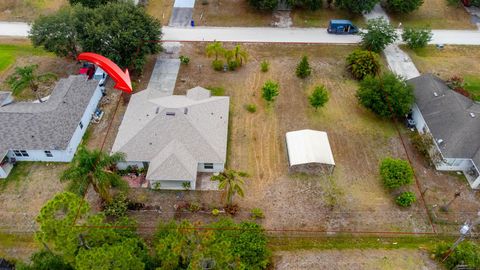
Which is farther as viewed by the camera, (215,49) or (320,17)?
(320,17)

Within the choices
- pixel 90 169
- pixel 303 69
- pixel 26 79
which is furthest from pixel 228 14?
pixel 90 169

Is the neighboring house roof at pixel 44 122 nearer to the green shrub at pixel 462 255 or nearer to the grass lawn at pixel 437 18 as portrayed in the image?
the green shrub at pixel 462 255

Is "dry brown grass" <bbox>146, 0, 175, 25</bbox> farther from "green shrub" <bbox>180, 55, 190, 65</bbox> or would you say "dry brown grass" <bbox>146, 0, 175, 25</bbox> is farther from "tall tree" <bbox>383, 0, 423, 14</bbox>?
"tall tree" <bbox>383, 0, 423, 14</bbox>

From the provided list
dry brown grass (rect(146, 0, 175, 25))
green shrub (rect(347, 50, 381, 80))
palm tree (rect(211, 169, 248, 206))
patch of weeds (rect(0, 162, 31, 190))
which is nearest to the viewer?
palm tree (rect(211, 169, 248, 206))

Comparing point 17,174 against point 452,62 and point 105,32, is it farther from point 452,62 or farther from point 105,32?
point 452,62

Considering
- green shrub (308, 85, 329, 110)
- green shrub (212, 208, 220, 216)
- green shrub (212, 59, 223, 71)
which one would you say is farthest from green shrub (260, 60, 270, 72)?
green shrub (212, 208, 220, 216)
